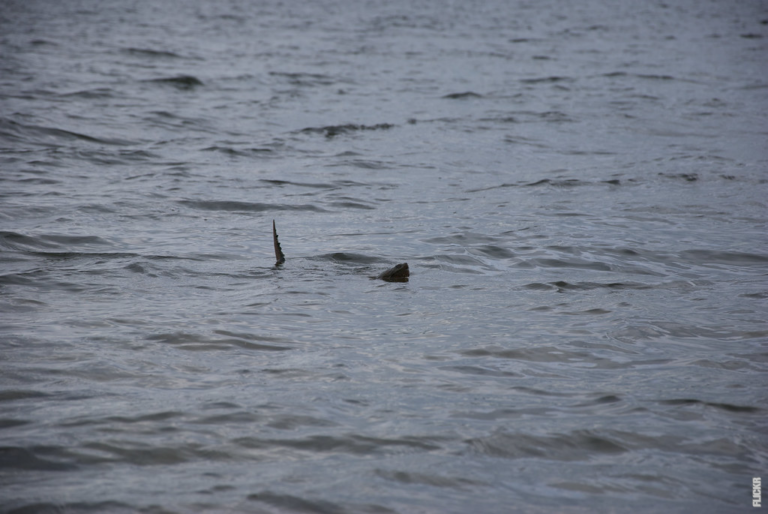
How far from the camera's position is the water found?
3.72 metres

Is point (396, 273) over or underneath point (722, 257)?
over

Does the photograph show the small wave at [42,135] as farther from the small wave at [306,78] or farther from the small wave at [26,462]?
the small wave at [26,462]

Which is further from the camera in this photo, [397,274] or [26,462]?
[397,274]

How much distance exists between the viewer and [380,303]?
606 centimetres

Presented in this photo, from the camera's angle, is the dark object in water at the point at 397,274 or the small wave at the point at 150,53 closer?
the dark object in water at the point at 397,274

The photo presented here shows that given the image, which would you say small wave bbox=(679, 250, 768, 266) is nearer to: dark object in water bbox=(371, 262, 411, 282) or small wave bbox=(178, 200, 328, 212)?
dark object in water bbox=(371, 262, 411, 282)

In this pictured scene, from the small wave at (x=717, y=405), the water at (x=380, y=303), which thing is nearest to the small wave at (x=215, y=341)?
the water at (x=380, y=303)

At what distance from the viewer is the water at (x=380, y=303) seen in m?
3.72

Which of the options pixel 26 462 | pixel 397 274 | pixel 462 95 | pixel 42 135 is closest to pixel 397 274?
pixel 397 274

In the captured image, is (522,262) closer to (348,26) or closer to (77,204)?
Result: (77,204)

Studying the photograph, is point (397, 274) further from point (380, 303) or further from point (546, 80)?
point (546, 80)

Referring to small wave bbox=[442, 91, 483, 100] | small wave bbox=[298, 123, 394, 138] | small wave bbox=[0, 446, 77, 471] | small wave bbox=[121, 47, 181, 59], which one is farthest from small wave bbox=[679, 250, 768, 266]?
small wave bbox=[121, 47, 181, 59]

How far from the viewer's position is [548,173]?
437 inches

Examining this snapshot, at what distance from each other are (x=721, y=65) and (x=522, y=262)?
17.1 metres
